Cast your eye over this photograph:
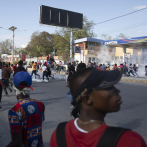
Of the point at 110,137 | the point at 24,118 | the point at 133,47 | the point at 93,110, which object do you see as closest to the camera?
the point at 110,137

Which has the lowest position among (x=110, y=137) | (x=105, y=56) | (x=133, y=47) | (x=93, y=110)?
(x=110, y=137)

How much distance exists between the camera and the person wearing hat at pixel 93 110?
1096 mm

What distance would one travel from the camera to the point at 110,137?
3.43ft

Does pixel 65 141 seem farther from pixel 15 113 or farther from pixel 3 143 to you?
pixel 3 143

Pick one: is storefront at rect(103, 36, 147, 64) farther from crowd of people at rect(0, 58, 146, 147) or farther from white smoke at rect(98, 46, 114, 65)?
crowd of people at rect(0, 58, 146, 147)

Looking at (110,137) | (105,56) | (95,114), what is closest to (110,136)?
(110,137)

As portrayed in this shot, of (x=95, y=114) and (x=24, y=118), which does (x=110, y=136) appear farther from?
(x=24, y=118)

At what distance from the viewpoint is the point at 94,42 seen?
37.4 meters

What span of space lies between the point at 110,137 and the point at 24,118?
125 centimetres

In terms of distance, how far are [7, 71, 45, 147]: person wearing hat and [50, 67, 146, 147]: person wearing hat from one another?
0.77 metres

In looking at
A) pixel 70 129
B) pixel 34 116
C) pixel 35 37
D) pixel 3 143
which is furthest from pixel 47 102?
pixel 35 37

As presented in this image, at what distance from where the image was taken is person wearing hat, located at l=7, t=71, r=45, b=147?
1.92 meters

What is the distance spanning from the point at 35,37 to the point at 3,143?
50907 millimetres

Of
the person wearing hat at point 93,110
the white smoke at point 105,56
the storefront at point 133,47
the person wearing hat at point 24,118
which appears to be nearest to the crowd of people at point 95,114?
the person wearing hat at point 93,110
